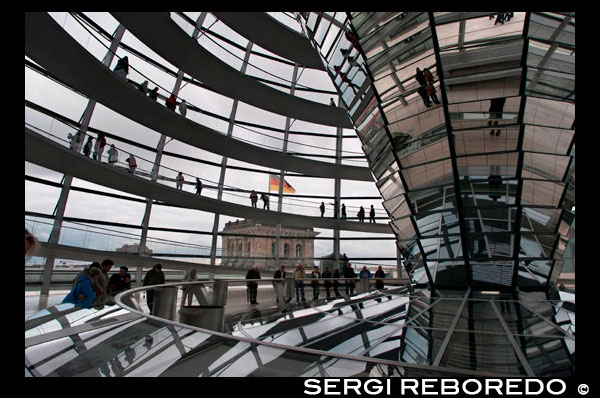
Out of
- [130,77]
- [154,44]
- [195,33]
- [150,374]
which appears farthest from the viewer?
[195,33]

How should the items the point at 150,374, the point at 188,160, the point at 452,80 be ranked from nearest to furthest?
the point at 150,374, the point at 452,80, the point at 188,160

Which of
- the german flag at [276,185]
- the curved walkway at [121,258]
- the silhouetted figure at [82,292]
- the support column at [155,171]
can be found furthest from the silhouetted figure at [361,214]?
the silhouetted figure at [82,292]

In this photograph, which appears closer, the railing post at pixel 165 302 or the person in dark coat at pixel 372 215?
the railing post at pixel 165 302

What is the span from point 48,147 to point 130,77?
22.3 ft

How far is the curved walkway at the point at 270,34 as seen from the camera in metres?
17.8

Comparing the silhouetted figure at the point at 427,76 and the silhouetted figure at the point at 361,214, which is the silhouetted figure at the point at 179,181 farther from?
the silhouetted figure at the point at 427,76

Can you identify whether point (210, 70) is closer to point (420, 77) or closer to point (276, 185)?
point (276, 185)

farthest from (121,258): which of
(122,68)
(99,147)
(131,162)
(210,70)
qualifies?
(210,70)

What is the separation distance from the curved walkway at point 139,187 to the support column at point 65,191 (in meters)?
1.38

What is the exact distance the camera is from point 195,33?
19625mm

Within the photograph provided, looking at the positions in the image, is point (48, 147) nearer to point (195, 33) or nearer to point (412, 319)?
point (195, 33)

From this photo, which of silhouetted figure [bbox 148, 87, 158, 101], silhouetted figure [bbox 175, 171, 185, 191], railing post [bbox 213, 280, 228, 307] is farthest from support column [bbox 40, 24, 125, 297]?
railing post [bbox 213, 280, 228, 307]

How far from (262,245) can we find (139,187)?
963 centimetres
